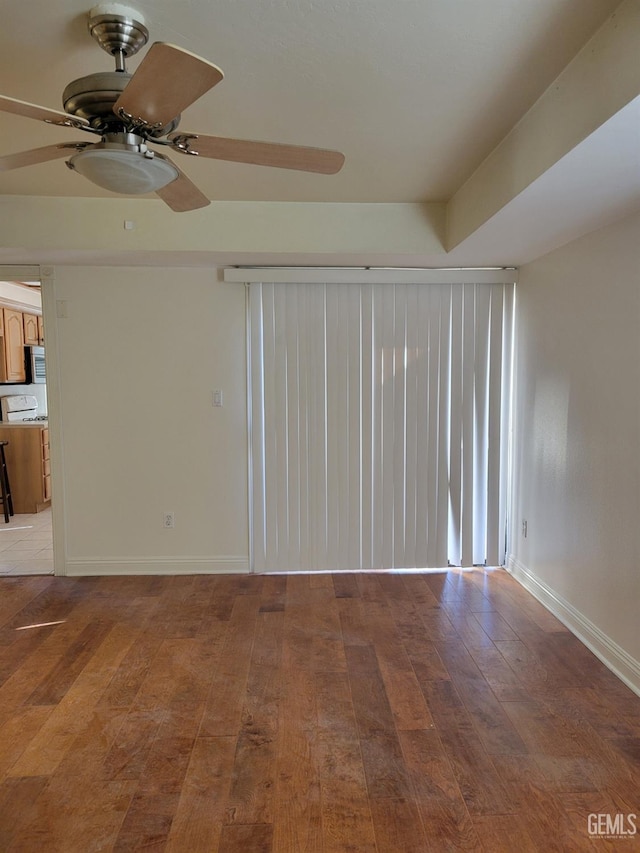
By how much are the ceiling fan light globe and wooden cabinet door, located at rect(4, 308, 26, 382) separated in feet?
16.7

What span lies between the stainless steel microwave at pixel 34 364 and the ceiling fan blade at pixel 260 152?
560cm

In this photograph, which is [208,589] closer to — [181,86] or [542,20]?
[181,86]

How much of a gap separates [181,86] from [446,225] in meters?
2.55

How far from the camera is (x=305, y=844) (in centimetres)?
178

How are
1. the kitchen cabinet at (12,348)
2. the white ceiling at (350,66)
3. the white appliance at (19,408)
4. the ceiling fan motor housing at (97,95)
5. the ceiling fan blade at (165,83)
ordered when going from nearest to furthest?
the ceiling fan blade at (165,83), the ceiling fan motor housing at (97,95), the white ceiling at (350,66), the kitchen cabinet at (12,348), the white appliance at (19,408)

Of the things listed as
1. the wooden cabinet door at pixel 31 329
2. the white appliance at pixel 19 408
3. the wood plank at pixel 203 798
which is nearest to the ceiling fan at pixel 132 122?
the wood plank at pixel 203 798

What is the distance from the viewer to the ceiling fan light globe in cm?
158

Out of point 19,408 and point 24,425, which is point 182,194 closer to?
point 24,425

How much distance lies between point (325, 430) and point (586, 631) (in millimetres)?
2045

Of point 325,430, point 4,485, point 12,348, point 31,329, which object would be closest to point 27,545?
point 4,485

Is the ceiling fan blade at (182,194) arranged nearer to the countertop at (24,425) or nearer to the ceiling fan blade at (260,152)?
the ceiling fan blade at (260,152)

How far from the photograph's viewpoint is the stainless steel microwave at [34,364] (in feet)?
21.8

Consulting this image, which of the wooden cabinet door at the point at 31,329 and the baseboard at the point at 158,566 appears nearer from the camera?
the baseboard at the point at 158,566

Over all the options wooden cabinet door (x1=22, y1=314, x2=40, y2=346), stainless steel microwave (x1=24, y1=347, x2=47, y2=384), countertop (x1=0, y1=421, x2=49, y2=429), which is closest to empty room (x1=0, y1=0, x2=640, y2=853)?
countertop (x1=0, y1=421, x2=49, y2=429)
